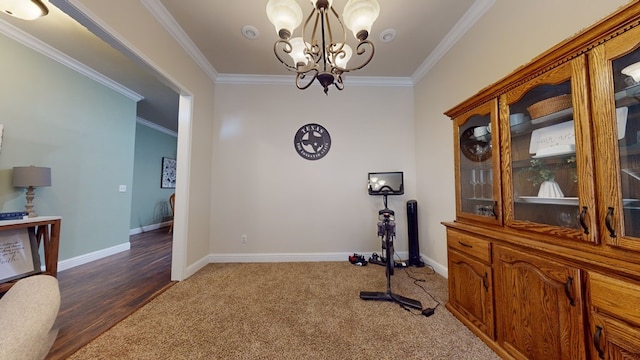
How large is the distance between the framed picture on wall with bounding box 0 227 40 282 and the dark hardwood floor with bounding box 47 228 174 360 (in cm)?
37

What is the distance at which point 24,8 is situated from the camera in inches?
68.9

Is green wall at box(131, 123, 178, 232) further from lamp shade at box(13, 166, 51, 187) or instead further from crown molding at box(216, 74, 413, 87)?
crown molding at box(216, 74, 413, 87)

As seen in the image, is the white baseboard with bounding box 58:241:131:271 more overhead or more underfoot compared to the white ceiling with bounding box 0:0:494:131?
more underfoot

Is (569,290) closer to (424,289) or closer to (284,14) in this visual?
(424,289)

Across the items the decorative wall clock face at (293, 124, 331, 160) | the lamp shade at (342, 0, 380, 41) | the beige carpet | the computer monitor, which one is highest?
the lamp shade at (342, 0, 380, 41)

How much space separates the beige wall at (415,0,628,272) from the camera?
4.82ft

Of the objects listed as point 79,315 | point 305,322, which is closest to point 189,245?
point 79,315

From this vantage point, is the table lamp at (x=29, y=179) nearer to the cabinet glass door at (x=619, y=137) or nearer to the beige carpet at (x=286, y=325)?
the beige carpet at (x=286, y=325)

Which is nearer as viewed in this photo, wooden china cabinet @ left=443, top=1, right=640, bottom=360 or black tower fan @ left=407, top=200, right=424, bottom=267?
wooden china cabinet @ left=443, top=1, right=640, bottom=360

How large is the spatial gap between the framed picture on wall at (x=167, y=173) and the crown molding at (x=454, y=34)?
246 inches

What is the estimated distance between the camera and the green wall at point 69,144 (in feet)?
7.85

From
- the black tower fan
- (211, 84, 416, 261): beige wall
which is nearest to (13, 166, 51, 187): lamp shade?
(211, 84, 416, 261): beige wall

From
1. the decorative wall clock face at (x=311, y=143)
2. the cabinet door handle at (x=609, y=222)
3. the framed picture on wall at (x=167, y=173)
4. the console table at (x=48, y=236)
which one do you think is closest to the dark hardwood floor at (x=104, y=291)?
the console table at (x=48, y=236)

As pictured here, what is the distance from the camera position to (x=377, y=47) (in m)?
2.64
